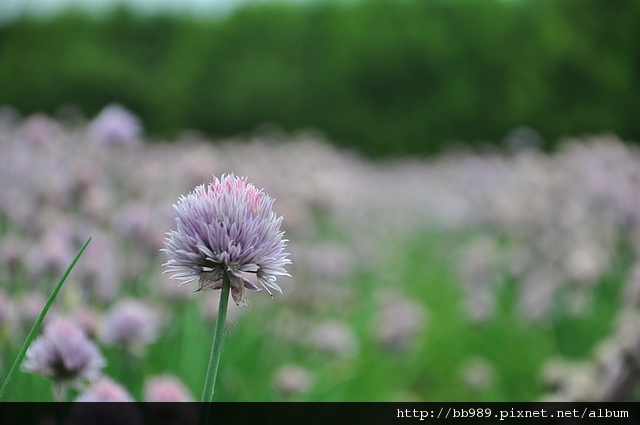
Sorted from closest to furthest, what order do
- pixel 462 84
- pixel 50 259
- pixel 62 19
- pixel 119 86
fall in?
pixel 50 259 → pixel 119 86 → pixel 462 84 → pixel 62 19

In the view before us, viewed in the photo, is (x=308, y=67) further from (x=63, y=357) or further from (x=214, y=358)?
(x=214, y=358)

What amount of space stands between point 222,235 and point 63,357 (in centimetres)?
34

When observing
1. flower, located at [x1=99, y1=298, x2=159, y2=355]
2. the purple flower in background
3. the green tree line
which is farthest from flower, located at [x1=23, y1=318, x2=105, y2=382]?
the green tree line


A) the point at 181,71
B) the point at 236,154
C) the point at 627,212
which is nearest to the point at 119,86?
the point at 181,71

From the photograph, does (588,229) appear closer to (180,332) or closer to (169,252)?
(180,332)

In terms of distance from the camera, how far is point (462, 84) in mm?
18500

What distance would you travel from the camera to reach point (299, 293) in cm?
269

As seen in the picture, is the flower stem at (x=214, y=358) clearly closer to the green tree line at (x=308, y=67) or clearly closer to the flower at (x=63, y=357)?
the flower at (x=63, y=357)

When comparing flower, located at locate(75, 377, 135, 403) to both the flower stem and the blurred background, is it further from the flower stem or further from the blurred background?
the flower stem

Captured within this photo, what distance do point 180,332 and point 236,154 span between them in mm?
1563

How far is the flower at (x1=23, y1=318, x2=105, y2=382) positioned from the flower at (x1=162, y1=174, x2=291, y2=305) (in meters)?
0.28

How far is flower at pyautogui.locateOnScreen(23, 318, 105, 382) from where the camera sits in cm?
82

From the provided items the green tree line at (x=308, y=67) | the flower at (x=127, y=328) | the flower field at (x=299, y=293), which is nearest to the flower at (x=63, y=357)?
the flower field at (x=299, y=293)

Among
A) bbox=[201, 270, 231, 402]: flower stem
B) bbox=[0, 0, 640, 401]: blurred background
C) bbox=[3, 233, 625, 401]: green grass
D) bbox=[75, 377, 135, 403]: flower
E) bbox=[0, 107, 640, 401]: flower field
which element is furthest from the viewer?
bbox=[3, 233, 625, 401]: green grass
